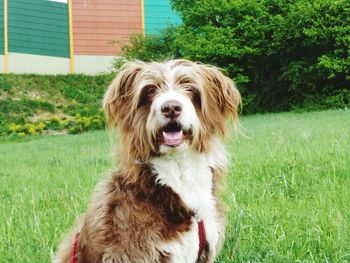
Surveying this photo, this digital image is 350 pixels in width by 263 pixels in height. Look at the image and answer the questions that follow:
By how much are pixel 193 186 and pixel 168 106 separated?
0.59m

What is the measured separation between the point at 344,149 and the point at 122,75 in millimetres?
4463

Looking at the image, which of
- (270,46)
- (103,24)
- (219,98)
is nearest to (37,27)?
(103,24)

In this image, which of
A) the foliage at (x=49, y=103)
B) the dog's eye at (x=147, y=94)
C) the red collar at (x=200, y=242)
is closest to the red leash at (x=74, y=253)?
the red collar at (x=200, y=242)

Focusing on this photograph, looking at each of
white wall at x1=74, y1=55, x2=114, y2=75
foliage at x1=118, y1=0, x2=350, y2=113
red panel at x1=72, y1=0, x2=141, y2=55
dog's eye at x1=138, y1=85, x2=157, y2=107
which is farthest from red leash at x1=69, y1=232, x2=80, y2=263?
white wall at x1=74, y1=55, x2=114, y2=75

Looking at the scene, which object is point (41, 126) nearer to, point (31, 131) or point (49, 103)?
point (31, 131)

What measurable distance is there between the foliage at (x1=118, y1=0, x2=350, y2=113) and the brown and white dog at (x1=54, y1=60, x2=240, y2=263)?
22.9m

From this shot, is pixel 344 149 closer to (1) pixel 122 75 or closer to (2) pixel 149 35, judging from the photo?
(1) pixel 122 75

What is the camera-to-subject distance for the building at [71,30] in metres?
28.1

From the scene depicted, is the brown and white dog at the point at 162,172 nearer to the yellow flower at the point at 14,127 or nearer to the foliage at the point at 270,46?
the yellow flower at the point at 14,127

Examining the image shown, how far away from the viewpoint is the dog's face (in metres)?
Result: 3.36

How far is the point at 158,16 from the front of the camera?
31.6 metres

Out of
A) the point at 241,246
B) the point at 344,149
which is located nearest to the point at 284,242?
the point at 241,246

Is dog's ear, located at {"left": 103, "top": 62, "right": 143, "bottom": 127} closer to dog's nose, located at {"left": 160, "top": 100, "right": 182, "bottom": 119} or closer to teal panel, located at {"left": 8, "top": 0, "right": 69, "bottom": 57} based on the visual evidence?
dog's nose, located at {"left": 160, "top": 100, "right": 182, "bottom": 119}

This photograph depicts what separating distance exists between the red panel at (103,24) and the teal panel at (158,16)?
562 mm
